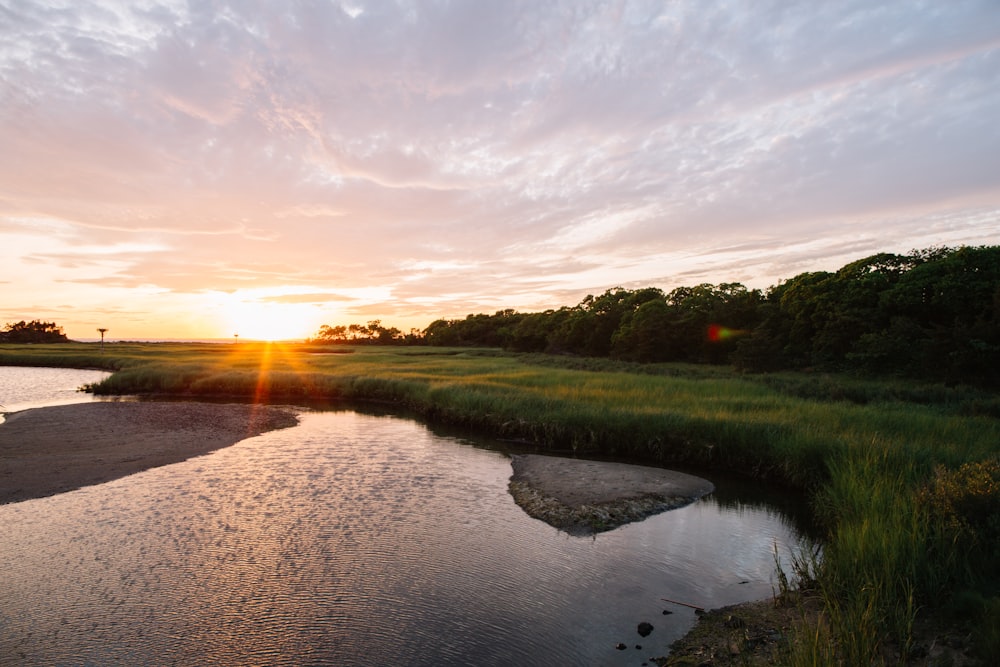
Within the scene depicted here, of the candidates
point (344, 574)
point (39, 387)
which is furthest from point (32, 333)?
point (344, 574)

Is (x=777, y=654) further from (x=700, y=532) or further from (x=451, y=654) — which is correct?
(x=700, y=532)

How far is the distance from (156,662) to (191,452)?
1327 cm

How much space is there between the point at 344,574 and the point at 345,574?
→ 0.02m

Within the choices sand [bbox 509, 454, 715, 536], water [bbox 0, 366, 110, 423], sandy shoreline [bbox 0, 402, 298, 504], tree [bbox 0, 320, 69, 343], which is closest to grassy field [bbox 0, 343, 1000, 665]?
sand [bbox 509, 454, 715, 536]

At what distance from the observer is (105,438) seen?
19688 mm

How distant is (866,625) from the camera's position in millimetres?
5703

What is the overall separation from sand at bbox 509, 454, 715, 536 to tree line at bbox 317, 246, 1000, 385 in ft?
83.4

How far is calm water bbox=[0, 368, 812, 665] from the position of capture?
23.1 feet

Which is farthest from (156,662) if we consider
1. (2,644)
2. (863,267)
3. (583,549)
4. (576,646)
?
(863,267)

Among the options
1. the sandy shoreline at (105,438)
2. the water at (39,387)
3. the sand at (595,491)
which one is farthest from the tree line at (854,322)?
the water at (39,387)

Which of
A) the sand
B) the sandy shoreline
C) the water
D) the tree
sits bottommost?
the sand

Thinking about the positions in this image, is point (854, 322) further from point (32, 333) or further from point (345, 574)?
point (32, 333)

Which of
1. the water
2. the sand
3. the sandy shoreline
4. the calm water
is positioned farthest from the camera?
the water

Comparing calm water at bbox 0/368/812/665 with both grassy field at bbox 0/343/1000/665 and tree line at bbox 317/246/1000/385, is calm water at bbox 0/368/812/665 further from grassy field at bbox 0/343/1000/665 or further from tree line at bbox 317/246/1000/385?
tree line at bbox 317/246/1000/385
